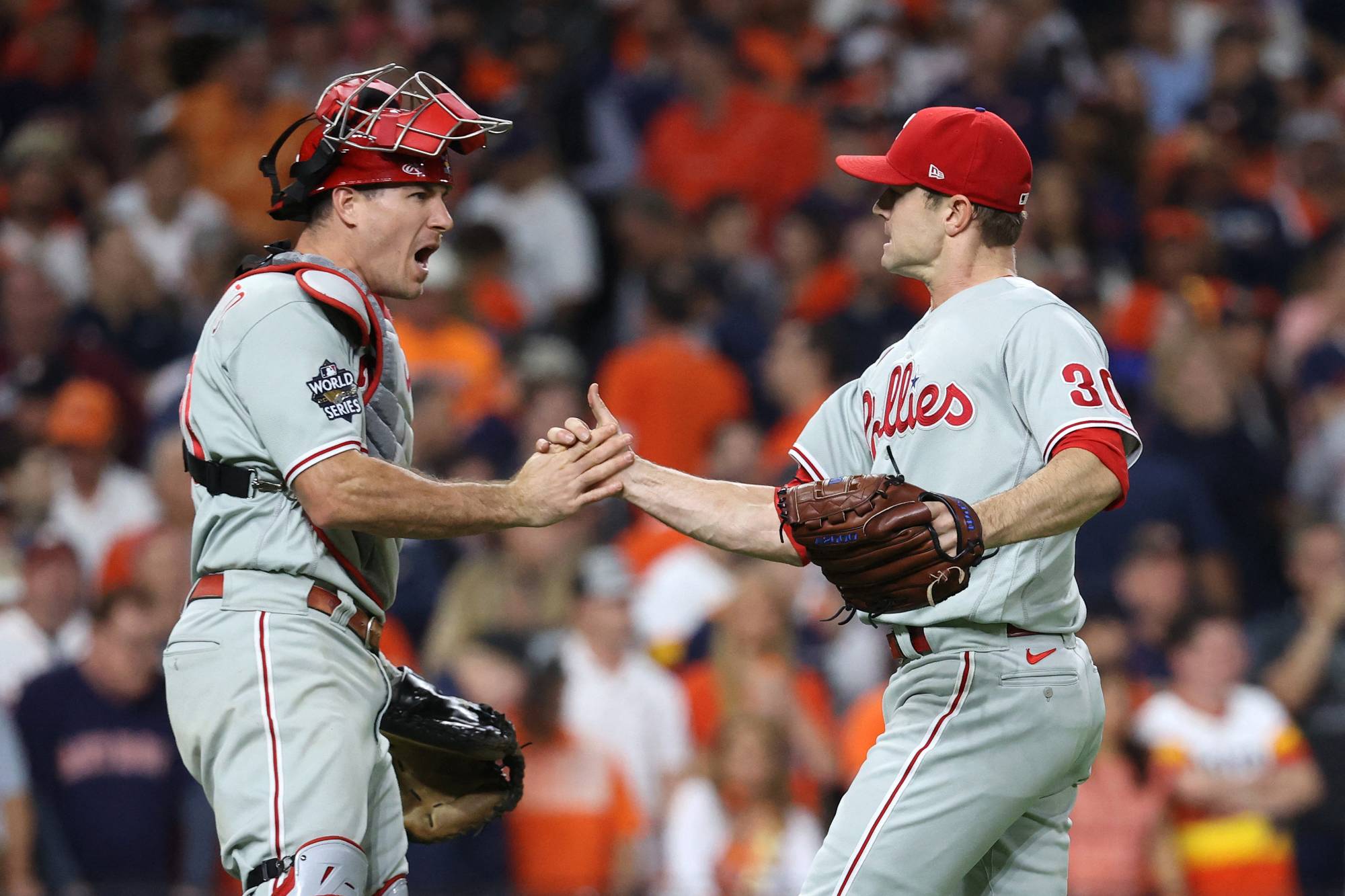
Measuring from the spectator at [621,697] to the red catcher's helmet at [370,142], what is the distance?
377 cm

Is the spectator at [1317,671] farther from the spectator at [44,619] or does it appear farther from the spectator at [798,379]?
the spectator at [44,619]

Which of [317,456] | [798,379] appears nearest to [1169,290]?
[798,379]

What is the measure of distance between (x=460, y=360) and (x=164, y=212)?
2314 millimetres

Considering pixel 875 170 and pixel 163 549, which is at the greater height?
pixel 875 170

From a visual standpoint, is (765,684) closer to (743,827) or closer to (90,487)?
(743,827)


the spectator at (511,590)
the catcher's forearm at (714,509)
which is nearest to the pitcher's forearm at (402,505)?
the catcher's forearm at (714,509)

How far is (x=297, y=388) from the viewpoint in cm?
377

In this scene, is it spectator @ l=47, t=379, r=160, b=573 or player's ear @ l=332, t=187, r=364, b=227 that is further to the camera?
spectator @ l=47, t=379, r=160, b=573

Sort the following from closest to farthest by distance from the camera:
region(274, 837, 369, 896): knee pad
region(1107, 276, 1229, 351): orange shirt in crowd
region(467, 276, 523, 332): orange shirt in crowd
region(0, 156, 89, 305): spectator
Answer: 1. region(274, 837, 369, 896): knee pad
2. region(1107, 276, 1229, 351): orange shirt in crowd
3. region(467, 276, 523, 332): orange shirt in crowd
4. region(0, 156, 89, 305): spectator

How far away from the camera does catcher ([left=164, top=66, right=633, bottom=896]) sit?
3750 mm

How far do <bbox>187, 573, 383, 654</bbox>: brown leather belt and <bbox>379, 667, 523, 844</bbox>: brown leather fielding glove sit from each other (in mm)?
306

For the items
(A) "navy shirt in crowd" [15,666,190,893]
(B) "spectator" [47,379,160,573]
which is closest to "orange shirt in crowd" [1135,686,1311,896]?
(A) "navy shirt in crowd" [15,666,190,893]

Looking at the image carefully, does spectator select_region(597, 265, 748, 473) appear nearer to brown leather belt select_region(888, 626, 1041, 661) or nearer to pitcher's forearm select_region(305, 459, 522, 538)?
brown leather belt select_region(888, 626, 1041, 661)

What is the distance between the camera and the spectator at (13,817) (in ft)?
23.5
